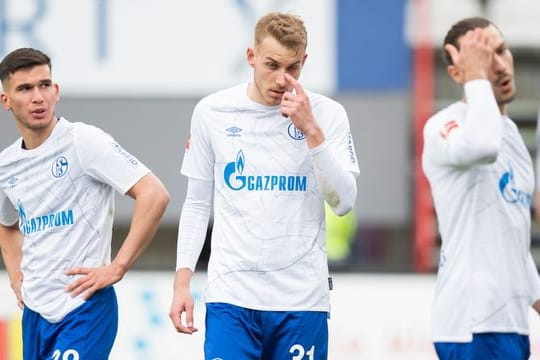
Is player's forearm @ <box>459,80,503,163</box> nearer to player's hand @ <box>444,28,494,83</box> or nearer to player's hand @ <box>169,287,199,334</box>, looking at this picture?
player's hand @ <box>444,28,494,83</box>

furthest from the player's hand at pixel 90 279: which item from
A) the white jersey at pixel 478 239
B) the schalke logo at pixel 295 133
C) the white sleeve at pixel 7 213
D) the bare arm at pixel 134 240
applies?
the white jersey at pixel 478 239

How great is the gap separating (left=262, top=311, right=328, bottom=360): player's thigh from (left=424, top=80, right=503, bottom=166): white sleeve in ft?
3.03

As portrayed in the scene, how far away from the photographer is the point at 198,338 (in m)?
10.1

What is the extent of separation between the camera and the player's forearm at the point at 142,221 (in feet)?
18.7

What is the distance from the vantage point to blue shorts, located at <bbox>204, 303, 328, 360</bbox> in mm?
5215

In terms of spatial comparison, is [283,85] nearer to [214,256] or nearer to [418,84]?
[214,256]

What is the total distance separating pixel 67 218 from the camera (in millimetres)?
5727

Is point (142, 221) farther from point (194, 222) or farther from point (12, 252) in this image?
point (12, 252)

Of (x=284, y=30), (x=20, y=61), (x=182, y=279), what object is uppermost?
(x=284, y=30)

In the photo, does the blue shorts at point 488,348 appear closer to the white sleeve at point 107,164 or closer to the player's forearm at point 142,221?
the player's forearm at point 142,221

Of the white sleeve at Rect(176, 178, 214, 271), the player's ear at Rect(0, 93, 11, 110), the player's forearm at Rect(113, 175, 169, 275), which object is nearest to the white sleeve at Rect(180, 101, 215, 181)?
the white sleeve at Rect(176, 178, 214, 271)

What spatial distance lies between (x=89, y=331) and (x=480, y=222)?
1.77 metres

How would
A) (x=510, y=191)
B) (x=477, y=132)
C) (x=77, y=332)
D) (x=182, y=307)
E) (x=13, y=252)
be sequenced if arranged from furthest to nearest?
(x=13, y=252) → (x=77, y=332) → (x=182, y=307) → (x=510, y=191) → (x=477, y=132)

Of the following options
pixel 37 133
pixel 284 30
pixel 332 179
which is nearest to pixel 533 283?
pixel 332 179
